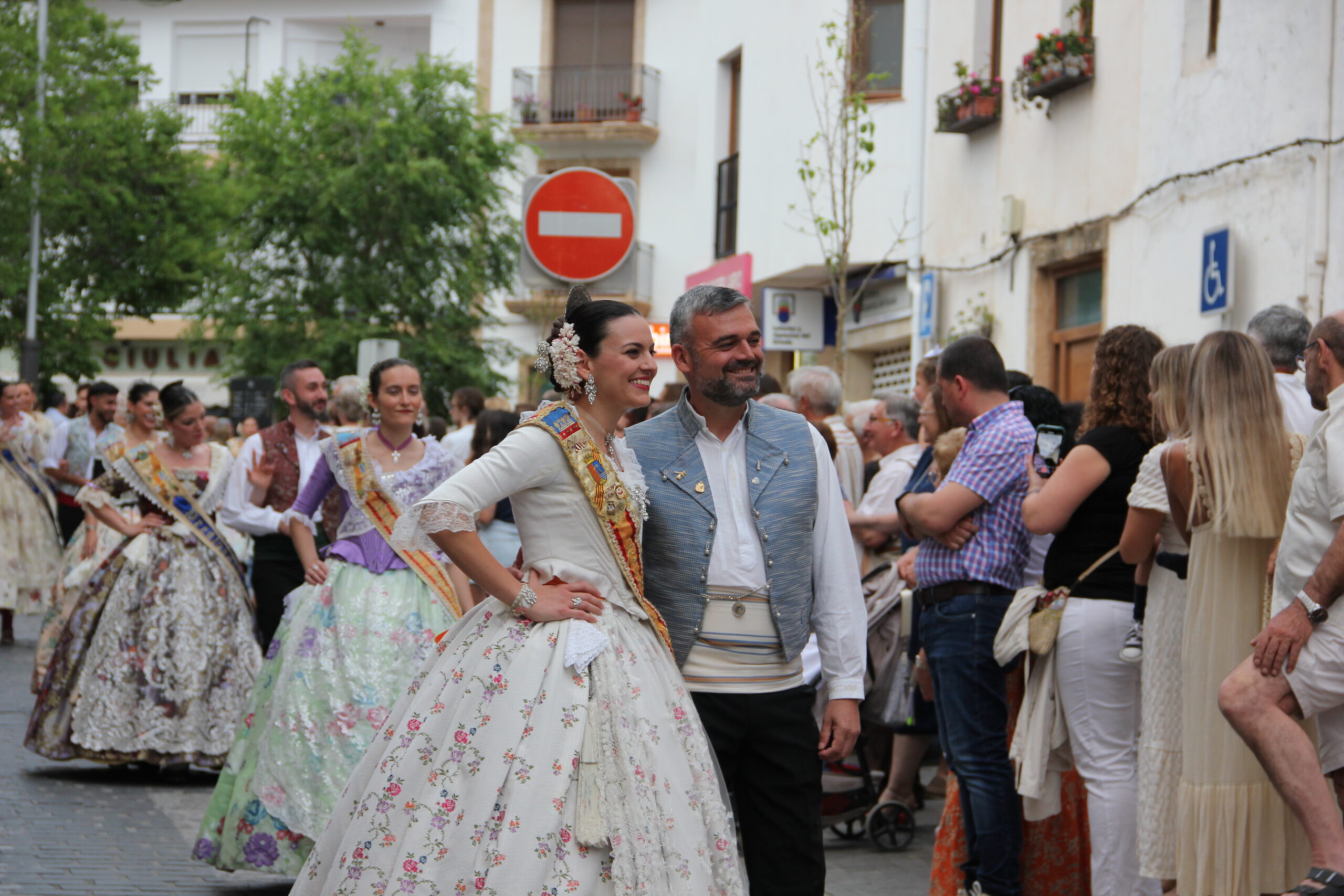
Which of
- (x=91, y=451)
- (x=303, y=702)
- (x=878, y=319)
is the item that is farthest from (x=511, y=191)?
(x=303, y=702)

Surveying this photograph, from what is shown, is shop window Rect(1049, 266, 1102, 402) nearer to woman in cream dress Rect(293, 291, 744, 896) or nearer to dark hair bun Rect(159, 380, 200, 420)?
dark hair bun Rect(159, 380, 200, 420)

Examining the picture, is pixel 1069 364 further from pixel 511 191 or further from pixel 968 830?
pixel 511 191

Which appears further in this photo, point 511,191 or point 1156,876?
point 511,191

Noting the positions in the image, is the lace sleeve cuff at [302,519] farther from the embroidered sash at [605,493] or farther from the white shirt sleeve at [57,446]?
the white shirt sleeve at [57,446]

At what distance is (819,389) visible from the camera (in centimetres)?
905

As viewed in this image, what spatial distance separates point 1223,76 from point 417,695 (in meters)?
9.46

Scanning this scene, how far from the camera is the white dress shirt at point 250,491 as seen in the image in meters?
8.77

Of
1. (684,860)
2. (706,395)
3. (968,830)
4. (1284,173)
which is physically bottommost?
(968,830)

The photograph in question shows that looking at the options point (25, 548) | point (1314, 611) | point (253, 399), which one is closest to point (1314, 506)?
point (1314, 611)

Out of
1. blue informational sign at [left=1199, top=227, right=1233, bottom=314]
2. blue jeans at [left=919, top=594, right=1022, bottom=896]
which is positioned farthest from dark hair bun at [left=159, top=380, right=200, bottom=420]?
blue informational sign at [left=1199, top=227, right=1233, bottom=314]

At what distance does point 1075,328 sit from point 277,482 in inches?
318

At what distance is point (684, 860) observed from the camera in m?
4.10

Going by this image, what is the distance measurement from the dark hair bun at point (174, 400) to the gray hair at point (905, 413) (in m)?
3.62

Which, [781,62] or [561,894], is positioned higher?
[781,62]
